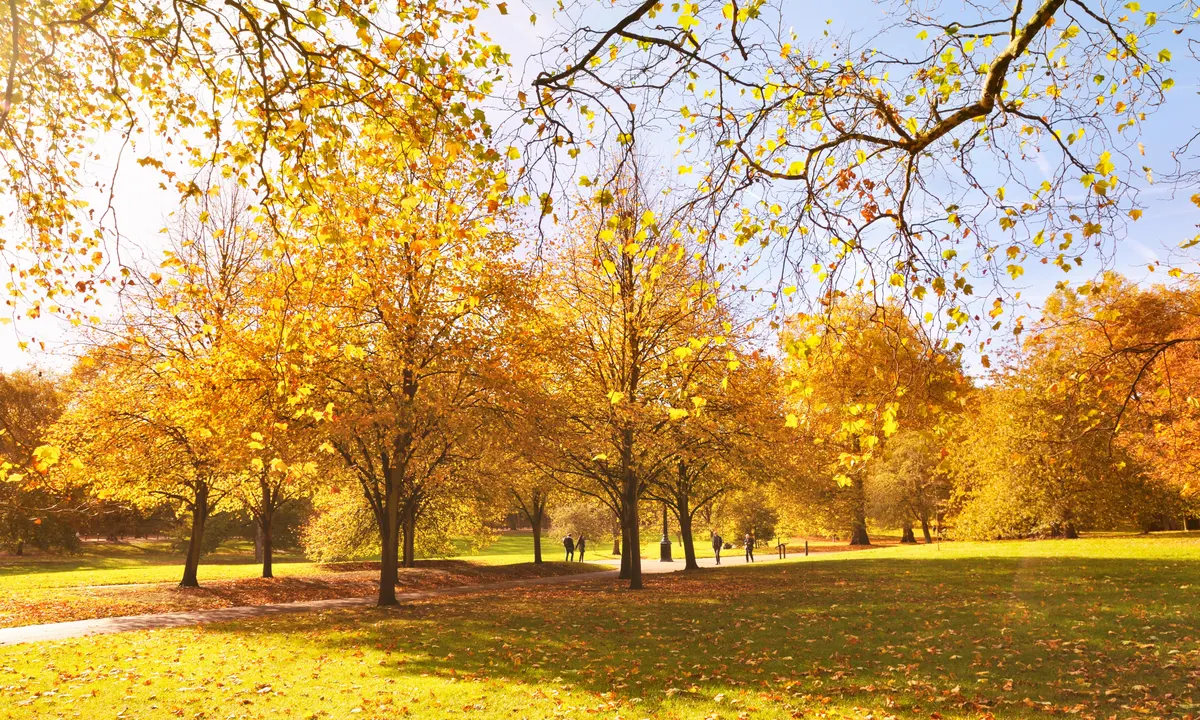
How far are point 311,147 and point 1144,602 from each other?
16520mm

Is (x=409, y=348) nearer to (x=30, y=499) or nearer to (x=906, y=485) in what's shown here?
(x=906, y=485)

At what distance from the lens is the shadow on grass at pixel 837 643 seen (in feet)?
24.3

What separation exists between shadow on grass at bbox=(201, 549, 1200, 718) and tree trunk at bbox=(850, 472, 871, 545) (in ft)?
67.9

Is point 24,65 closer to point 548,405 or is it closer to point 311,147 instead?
→ point 311,147

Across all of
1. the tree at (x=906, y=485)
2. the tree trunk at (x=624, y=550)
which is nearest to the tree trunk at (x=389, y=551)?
the tree trunk at (x=624, y=550)

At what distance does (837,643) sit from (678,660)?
2.75 m

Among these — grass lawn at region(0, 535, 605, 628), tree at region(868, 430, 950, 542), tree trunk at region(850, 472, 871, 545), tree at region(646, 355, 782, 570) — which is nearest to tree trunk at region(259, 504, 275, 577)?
grass lawn at region(0, 535, 605, 628)

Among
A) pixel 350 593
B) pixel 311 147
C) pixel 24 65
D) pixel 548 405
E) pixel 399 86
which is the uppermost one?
pixel 24 65

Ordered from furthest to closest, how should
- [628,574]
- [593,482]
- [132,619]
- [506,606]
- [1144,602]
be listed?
[593,482]
[628,574]
[506,606]
[132,619]
[1144,602]

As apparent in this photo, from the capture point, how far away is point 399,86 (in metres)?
6.33

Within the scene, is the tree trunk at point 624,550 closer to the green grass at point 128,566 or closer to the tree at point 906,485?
the green grass at point 128,566

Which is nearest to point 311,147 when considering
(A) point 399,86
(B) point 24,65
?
(A) point 399,86

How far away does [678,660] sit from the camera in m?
9.56

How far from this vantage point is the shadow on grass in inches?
292
